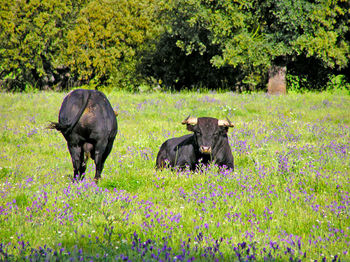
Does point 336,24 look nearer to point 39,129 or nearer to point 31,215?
point 39,129

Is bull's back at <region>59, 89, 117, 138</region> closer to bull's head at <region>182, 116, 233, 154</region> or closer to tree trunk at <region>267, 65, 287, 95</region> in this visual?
bull's head at <region>182, 116, 233, 154</region>

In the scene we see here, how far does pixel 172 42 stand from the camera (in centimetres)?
3644

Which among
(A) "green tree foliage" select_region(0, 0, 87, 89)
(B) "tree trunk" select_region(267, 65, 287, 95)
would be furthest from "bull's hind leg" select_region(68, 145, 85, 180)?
(A) "green tree foliage" select_region(0, 0, 87, 89)

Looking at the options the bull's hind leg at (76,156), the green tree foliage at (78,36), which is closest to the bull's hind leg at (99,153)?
the bull's hind leg at (76,156)

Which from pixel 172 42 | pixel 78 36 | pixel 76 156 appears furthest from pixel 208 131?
pixel 172 42

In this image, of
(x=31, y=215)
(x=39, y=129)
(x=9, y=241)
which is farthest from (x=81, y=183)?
(x=39, y=129)

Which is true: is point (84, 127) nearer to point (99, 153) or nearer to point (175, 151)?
point (99, 153)

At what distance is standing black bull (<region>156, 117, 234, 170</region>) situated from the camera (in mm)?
8445

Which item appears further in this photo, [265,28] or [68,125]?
[265,28]

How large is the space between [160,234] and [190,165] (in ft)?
14.8

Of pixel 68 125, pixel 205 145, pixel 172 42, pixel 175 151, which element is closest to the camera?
pixel 68 125

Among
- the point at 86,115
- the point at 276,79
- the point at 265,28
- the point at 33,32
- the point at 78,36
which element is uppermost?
the point at 265,28

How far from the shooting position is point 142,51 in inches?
1415

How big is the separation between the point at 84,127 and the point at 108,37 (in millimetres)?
27783
